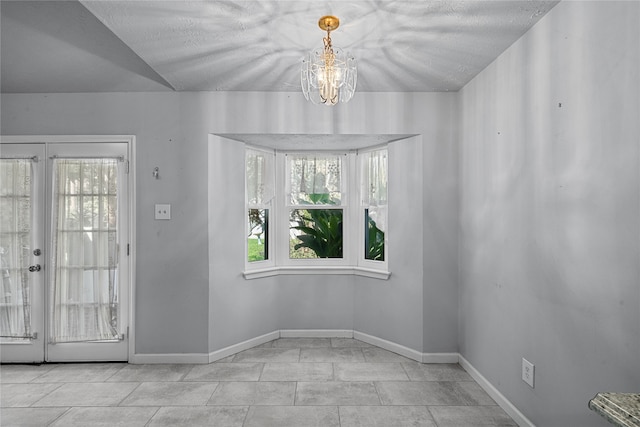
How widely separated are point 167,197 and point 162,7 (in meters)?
1.74

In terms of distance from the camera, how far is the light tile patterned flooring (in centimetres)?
244

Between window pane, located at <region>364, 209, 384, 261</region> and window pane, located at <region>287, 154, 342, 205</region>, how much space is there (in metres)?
0.43

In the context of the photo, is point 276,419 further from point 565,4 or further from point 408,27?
point 565,4

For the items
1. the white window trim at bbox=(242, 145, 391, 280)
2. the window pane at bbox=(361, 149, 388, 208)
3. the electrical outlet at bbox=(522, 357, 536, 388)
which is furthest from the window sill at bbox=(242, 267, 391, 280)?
the electrical outlet at bbox=(522, 357, 536, 388)

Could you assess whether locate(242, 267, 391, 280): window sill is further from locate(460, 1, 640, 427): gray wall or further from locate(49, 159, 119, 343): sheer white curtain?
locate(49, 159, 119, 343): sheer white curtain

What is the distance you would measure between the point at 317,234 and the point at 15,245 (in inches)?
111

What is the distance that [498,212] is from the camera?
2.66m

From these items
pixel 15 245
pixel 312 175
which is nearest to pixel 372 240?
pixel 312 175

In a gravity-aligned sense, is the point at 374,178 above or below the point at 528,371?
above

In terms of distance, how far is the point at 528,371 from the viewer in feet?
7.50

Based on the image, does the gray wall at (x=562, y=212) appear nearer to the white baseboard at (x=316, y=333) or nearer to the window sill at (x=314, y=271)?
the window sill at (x=314, y=271)

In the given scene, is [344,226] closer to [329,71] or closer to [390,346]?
[390,346]

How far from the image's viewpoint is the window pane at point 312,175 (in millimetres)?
4238

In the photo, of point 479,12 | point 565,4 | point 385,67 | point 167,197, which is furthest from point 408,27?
point 167,197
